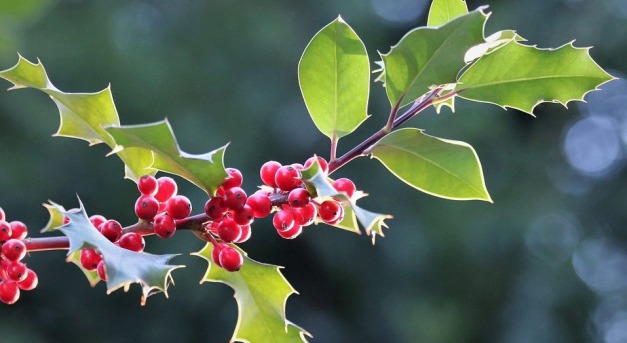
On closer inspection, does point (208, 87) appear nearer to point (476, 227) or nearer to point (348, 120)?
point (476, 227)

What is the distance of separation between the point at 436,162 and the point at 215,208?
278 mm

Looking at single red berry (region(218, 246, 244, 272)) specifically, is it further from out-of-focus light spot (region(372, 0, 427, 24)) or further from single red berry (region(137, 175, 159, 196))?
out-of-focus light spot (region(372, 0, 427, 24))

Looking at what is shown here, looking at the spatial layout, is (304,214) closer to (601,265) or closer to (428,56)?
(428,56)

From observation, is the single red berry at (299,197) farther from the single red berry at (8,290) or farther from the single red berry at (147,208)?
the single red berry at (8,290)

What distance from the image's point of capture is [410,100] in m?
1.05

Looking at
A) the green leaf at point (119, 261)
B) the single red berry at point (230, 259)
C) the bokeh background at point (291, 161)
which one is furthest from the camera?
the bokeh background at point (291, 161)

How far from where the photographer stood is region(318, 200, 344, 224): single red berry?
0.95 m

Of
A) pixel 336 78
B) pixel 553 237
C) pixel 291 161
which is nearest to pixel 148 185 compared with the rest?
pixel 336 78

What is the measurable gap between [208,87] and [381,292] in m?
2.10

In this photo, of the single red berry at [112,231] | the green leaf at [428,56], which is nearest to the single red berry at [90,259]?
the single red berry at [112,231]

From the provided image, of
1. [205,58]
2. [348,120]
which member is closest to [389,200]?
[205,58]

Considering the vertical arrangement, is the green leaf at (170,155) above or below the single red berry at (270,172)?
above

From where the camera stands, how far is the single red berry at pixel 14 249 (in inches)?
36.3

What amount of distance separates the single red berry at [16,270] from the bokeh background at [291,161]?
179 inches
